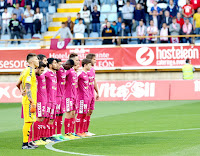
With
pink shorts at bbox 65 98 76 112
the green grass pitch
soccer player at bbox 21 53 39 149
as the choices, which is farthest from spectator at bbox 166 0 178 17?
soccer player at bbox 21 53 39 149

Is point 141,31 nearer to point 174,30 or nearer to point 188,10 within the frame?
point 174,30

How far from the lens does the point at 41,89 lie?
502 inches

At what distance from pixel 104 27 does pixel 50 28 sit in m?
4.97

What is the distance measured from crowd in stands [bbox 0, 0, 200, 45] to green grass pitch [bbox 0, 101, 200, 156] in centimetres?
557

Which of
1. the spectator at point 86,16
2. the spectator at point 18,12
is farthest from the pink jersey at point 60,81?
the spectator at point 18,12

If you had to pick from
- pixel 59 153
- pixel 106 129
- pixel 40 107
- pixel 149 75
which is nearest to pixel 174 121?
pixel 106 129

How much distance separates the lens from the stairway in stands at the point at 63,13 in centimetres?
3533

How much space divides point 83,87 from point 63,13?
22.0 metres

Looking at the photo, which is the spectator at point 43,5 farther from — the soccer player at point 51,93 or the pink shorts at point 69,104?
the soccer player at point 51,93

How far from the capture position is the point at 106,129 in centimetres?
1623

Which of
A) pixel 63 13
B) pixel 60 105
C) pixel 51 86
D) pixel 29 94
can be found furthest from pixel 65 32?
pixel 29 94

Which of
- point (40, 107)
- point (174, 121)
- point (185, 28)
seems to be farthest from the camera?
point (185, 28)

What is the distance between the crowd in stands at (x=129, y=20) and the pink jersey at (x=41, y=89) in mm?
18538

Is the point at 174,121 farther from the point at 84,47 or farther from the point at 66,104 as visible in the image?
the point at 84,47
